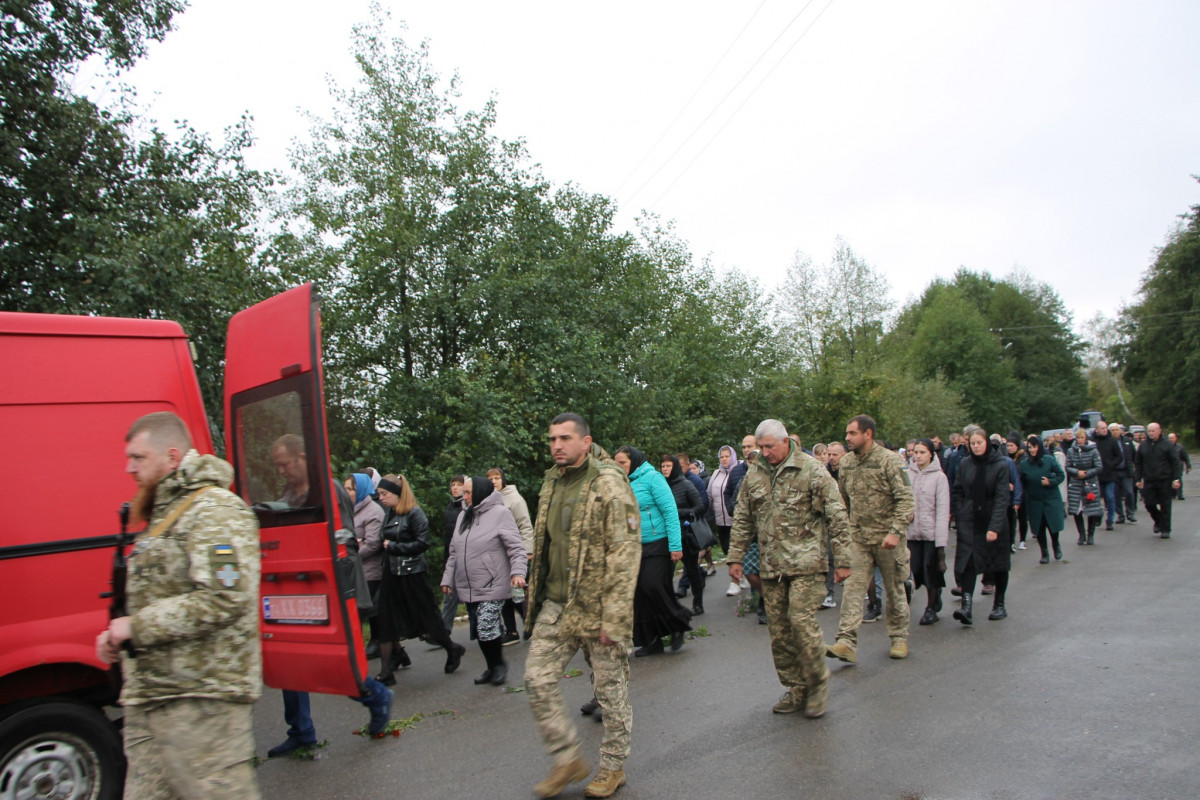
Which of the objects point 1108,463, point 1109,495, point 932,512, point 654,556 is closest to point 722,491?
point 932,512

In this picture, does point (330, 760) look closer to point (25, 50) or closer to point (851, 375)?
point (25, 50)

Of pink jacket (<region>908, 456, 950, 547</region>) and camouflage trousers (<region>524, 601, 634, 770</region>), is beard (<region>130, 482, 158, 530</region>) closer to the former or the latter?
camouflage trousers (<region>524, 601, 634, 770</region>)

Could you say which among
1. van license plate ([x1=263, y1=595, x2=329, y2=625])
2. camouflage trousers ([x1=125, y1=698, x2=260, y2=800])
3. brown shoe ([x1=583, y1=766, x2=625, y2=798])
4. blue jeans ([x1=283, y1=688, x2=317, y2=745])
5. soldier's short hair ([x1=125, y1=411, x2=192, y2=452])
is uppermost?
soldier's short hair ([x1=125, y1=411, x2=192, y2=452])

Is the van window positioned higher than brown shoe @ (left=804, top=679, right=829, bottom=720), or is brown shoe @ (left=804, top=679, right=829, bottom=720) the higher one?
the van window

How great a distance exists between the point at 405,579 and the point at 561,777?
141 inches

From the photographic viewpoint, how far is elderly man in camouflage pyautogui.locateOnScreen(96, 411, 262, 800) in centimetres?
299

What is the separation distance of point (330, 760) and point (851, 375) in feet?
87.3

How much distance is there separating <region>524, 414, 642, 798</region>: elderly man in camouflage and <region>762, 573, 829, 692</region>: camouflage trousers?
4.90 ft

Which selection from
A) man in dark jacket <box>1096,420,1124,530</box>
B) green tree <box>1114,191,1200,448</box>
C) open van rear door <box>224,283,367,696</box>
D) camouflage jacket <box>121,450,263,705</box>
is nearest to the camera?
camouflage jacket <box>121,450,263,705</box>

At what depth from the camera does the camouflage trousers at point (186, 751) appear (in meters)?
3.02

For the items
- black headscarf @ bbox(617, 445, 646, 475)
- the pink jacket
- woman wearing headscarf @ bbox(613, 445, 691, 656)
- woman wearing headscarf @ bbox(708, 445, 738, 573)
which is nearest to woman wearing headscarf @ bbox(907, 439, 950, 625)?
the pink jacket

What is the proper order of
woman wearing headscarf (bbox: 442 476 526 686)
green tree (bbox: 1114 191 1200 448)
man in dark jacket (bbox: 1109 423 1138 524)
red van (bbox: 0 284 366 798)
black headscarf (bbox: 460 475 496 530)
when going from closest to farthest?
1. red van (bbox: 0 284 366 798)
2. woman wearing headscarf (bbox: 442 476 526 686)
3. black headscarf (bbox: 460 475 496 530)
4. man in dark jacket (bbox: 1109 423 1138 524)
5. green tree (bbox: 1114 191 1200 448)

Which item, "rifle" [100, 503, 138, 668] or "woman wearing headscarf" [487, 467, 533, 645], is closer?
"rifle" [100, 503, 138, 668]

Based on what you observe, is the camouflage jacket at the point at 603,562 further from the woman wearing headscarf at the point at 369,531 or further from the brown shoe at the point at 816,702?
the woman wearing headscarf at the point at 369,531
